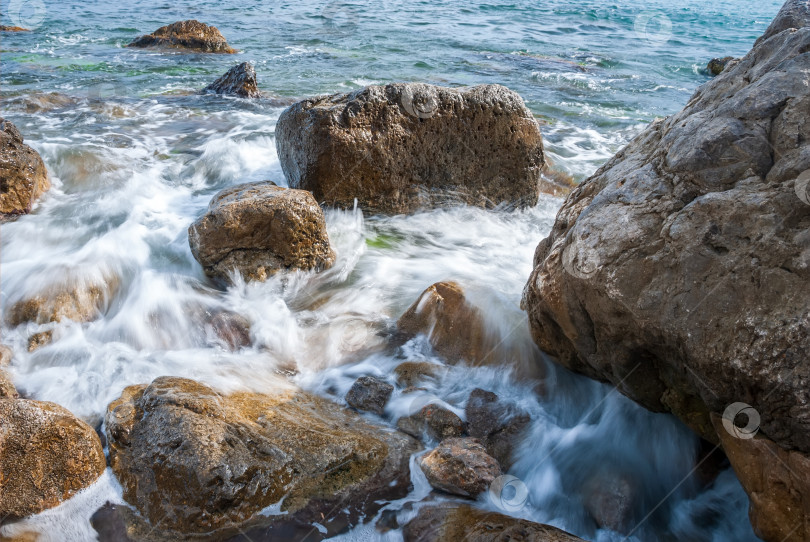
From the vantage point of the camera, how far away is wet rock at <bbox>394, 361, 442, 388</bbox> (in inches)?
148

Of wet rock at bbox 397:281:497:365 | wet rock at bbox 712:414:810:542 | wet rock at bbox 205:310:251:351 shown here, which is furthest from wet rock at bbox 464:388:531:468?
wet rock at bbox 205:310:251:351

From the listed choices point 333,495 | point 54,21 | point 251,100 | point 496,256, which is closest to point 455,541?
point 333,495

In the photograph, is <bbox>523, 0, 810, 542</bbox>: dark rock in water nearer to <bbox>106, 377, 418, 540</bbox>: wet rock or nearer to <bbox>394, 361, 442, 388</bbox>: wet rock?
<bbox>394, 361, 442, 388</bbox>: wet rock

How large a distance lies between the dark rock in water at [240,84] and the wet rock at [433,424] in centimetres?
883

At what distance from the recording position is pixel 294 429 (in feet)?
10.4

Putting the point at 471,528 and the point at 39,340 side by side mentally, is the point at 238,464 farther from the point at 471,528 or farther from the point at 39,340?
the point at 39,340

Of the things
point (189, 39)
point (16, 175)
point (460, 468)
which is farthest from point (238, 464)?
point (189, 39)

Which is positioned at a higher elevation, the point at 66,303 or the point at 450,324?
the point at 450,324

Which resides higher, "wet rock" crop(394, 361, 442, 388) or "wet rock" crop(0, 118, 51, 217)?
"wet rock" crop(0, 118, 51, 217)

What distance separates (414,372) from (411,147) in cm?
255

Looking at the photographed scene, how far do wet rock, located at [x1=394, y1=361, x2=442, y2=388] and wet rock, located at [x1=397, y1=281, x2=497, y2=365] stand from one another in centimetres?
15

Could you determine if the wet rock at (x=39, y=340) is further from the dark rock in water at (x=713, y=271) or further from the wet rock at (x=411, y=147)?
the dark rock in water at (x=713, y=271)

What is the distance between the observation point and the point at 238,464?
2.79 meters

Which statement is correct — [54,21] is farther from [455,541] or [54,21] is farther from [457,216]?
Result: [455,541]
